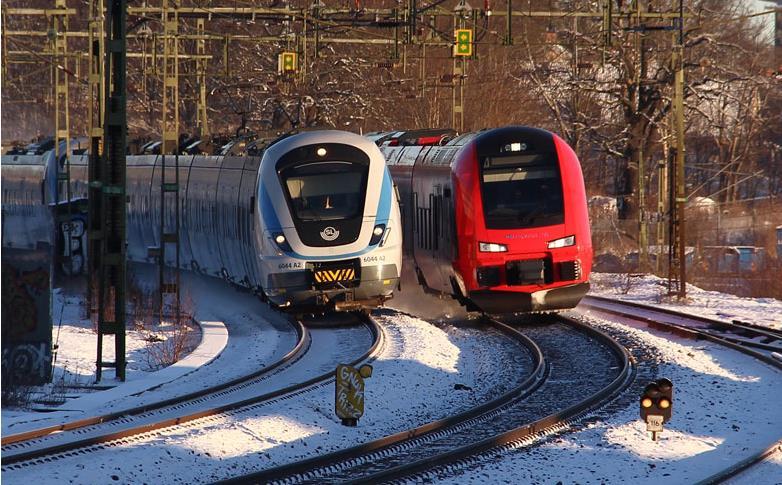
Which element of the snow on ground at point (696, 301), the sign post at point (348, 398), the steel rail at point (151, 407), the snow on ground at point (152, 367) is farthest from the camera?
the snow on ground at point (696, 301)

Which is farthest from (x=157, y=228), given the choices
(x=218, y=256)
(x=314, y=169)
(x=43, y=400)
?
(x=43, y=400)

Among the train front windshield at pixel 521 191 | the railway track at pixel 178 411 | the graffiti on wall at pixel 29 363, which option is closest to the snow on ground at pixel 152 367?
the graffiti on wall at pixel 29 363

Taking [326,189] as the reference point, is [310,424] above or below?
below

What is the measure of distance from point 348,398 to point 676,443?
3174 mm

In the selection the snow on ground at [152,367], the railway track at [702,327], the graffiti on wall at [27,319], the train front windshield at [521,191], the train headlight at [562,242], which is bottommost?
the snow on ground at [152,367]

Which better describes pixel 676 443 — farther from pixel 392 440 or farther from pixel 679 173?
pixel 679 173

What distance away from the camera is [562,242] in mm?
20109

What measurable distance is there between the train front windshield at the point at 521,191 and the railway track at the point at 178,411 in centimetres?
271

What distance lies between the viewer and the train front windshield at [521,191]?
20.1 m

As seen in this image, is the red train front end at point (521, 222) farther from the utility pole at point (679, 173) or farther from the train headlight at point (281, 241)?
the utility pole at point (679, 173)

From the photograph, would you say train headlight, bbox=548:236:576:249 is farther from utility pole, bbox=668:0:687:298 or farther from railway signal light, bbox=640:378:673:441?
railway signal light, bbox=640:378:673:441

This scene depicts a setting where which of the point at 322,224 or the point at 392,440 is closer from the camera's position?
the point at 392,440

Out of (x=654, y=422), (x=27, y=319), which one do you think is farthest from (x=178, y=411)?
(x=654, y=422)

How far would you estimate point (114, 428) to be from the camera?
12.9m
